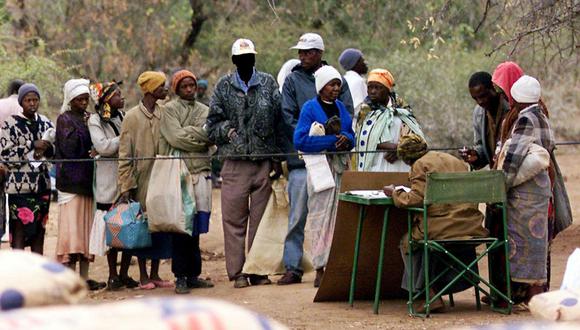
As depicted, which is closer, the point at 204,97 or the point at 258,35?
the point at 204,97

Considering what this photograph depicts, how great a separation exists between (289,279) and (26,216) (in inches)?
82.9

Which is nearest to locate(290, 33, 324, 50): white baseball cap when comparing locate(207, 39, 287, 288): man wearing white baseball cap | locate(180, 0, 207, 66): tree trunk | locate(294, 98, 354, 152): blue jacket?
locate(207, 39, 287, 288): man wearing white baseball cap

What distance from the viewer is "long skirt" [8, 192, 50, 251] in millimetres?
10180

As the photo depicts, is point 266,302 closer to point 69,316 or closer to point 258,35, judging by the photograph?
point 69,316

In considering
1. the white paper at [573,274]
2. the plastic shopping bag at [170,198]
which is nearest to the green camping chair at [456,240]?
the plastic shopping bag at [170,198]

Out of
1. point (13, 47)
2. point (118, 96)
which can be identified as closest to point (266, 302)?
point (118, 96)

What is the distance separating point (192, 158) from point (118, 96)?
81 centimetres

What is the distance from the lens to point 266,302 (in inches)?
360

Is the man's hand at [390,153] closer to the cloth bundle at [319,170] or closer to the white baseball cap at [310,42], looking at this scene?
the cloth bundle at [319,170]

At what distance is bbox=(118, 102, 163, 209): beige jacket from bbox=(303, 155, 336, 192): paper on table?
1270mm

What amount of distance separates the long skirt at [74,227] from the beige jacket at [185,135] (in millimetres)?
756

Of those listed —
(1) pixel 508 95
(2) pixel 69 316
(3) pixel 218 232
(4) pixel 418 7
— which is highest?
(4) pixel 418 7

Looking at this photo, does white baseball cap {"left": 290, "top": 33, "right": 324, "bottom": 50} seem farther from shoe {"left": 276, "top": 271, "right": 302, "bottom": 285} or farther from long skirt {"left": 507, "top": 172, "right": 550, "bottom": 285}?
long skirt {"left": 507, "top": 172, "right": 550, "bottom": 285}

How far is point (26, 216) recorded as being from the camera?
33.6ft
